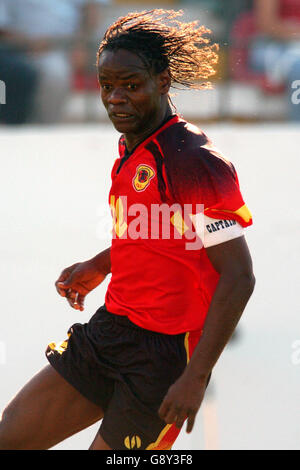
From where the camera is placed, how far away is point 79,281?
122 inches

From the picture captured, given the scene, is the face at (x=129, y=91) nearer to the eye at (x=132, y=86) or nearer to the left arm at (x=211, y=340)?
the eye at (x=132, y=86)

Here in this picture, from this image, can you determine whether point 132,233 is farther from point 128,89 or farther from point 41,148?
point 41,148

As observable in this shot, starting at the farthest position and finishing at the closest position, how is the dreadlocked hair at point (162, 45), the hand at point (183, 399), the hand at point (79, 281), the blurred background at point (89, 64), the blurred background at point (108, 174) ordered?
the blurred background at point (89, 64) → the blurred background at point (108, 174) → the hand at point (79, 281) → the dreadlocked hair at point (162, 45) → the hand at point (183, 399)

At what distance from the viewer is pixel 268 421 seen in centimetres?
375

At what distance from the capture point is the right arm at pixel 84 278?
3084 mm

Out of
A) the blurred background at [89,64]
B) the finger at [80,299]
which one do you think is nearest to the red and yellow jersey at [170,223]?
the finger at [80,299]

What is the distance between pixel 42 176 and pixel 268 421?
549 centimetres

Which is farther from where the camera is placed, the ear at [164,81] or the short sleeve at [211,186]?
the ear at [164,81]

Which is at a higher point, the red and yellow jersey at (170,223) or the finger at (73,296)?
the red and yellow jersey at (170,223)

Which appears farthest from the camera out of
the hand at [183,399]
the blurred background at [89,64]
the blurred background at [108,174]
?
the blurred background at [89,64]

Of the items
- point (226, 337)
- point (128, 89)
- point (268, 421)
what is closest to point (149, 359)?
point (226, 337)

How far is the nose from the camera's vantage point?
8.48ft

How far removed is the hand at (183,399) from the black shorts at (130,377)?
8.9 inches

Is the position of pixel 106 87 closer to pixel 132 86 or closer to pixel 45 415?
pixel 132 86
